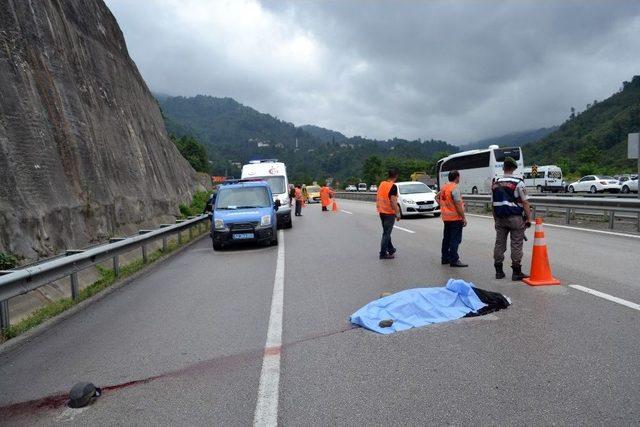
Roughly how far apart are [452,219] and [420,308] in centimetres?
393

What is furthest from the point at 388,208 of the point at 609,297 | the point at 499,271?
the point at 609,297

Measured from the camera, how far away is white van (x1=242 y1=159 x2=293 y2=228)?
18.9m

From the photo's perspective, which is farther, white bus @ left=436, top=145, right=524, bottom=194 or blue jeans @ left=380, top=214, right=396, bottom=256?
white bus @ left=436, top=145, right=524, bottom=194

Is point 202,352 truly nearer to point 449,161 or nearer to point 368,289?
point 368,289

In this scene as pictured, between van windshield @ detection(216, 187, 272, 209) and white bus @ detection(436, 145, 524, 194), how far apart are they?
2234 centimetres

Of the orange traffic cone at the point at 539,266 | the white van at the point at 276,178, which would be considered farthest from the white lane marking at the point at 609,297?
the white van at the point at 276,178

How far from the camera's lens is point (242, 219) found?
13508 mm

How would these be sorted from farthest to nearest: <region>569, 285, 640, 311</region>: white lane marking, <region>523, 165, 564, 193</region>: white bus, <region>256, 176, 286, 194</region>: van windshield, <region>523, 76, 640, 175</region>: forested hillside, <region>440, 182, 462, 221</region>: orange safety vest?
<region>523, 76, 640, 175</region>: forested hillside, <region>523, 165, 564, 193</region>: white bus, <region>256, 176, 286, 194</region>: van windshield, <region>440, 182, 462, 221</region>: orange safety vest, <region>569, 285, 640, 311</region>: white lane marking

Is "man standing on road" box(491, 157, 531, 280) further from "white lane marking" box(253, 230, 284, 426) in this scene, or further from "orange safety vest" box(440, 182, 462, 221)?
"white lane marking" box(253, 230, 284, 426)

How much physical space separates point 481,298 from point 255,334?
2802mm

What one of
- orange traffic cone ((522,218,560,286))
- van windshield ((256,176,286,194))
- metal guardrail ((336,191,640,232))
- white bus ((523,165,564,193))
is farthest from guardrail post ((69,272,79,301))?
white bus ((523,165,564,193))

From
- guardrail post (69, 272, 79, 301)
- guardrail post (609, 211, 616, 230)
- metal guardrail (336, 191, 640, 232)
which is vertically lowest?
guardrail post (69, 272, 79, 301)

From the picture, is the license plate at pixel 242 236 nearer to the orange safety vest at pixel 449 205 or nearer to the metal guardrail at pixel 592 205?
the orange safety vest at pixel 449 205

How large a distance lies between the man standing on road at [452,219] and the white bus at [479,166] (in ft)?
84.6
